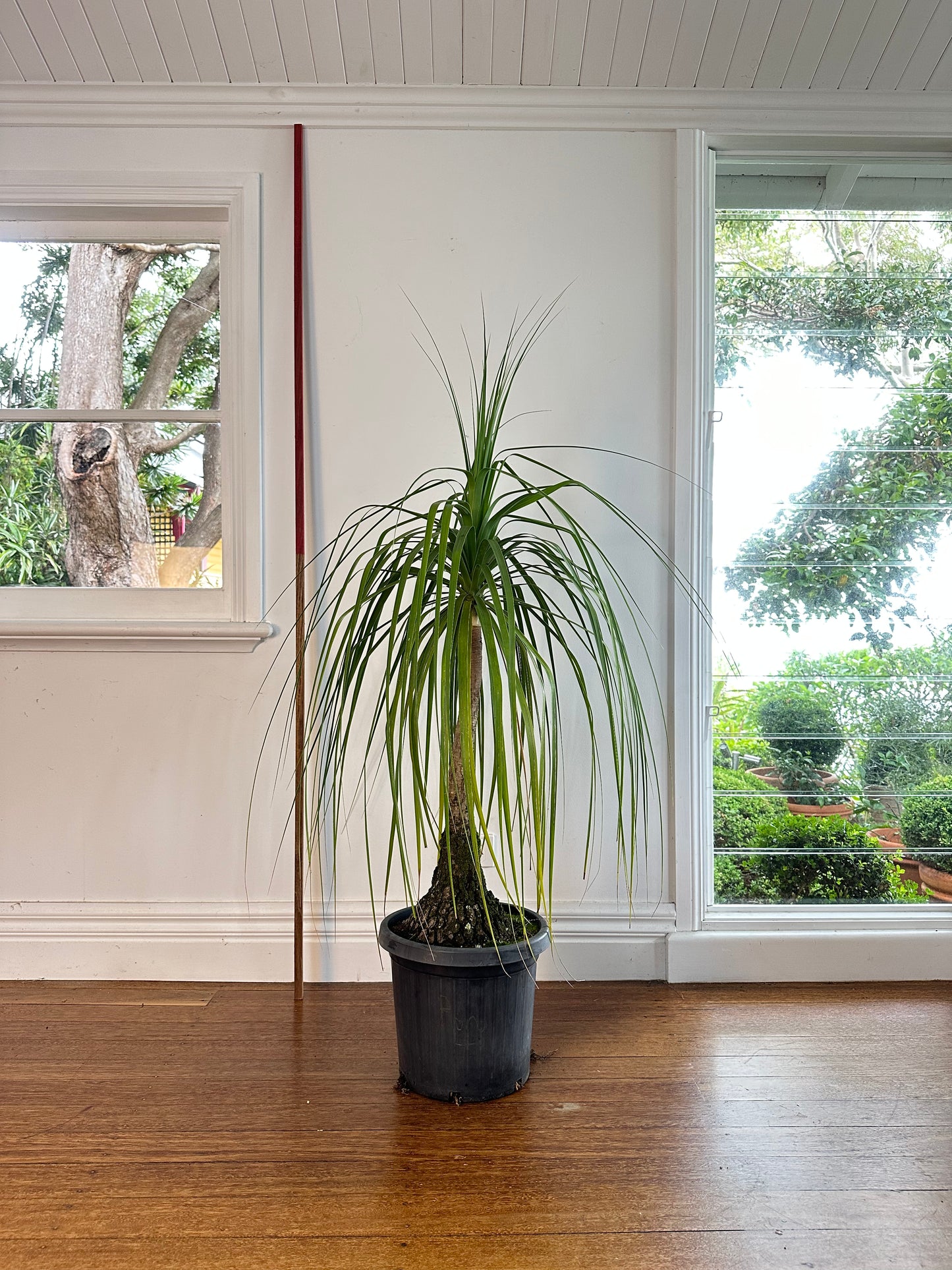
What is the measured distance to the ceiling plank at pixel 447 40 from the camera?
1.96 metres

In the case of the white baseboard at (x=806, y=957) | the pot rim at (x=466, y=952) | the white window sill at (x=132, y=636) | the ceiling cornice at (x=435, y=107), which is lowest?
the white baseboard at (x=806, y=957)

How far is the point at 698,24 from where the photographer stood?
199cm

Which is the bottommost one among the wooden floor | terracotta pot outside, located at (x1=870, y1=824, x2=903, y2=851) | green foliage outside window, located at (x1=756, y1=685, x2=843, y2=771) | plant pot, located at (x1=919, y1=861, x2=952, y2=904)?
Answer: the wooden floor

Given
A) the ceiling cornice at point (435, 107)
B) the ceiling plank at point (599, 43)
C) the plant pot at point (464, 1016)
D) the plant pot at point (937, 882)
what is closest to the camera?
the plant pot at point (464, 1016)

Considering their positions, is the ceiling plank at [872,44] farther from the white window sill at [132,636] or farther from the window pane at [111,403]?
the white window sill at [132,636]

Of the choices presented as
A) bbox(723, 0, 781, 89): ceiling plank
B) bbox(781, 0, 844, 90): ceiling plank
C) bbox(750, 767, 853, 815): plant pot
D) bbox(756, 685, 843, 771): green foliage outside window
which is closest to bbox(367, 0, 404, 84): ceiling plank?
bbox(723, 0, 781, 89): ceiling plank

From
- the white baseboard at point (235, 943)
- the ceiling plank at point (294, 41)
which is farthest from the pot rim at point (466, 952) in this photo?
the ceiling plank at point (294, 41)

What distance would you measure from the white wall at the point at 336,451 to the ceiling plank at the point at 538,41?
0.12 meters

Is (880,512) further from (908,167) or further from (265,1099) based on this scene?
(265,1099)

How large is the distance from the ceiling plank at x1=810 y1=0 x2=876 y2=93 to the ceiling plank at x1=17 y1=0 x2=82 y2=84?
1.71 metres

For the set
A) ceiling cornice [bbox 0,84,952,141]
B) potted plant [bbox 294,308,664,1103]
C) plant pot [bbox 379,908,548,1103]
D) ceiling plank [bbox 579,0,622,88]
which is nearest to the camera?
potted plant [bbox 294,308,664,1103]

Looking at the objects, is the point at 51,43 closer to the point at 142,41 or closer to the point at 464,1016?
the point at 142,41

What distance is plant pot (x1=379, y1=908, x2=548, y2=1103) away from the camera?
5.13ft

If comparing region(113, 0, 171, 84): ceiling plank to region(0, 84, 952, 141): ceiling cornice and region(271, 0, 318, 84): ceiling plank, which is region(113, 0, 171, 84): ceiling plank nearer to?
region(0, 84, 952, 141): ceiling cornice
